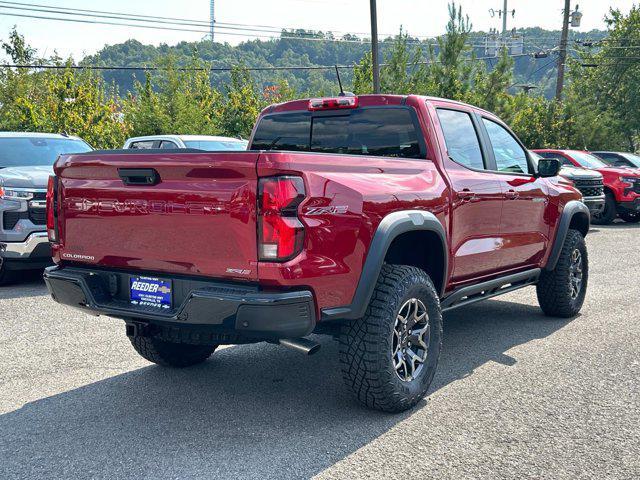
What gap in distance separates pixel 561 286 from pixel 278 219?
13.1ft

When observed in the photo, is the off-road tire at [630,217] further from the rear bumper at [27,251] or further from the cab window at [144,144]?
the rear bumper at [27,251]

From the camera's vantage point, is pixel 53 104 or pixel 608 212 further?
pixel 53 104

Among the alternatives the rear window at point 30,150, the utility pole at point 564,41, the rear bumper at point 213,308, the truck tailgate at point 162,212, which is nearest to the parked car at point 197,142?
the rear window at point 30,150

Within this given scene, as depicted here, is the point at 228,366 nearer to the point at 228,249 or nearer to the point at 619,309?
the point at 228,249

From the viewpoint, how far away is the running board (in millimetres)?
5074

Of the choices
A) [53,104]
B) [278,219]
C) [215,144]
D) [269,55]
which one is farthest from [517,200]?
[269,55]

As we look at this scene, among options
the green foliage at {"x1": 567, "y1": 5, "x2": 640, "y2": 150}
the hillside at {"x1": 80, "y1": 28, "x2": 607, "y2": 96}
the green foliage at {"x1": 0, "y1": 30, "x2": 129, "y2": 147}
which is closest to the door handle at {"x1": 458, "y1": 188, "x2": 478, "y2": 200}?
the green foliage at {"x1": 0, "y1": 30, "x2": 129, "y2": 147}

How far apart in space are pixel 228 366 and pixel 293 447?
1.66m

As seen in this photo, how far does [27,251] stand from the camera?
8.32m

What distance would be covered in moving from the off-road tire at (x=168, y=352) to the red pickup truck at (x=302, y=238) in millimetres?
A: 12

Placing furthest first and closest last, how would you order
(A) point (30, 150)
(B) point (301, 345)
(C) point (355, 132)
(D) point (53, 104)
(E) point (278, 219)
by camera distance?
(D) point (53, 104), (A) point (30, 150), (C) point (355, 132), (B) point (301, 345), (E) point (278, 219)

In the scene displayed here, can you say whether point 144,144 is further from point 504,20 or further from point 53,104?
point 504,20

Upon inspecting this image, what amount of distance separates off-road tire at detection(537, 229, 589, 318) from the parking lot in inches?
11.5

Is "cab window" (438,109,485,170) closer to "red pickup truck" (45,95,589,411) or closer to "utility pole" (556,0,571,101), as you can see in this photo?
"red pickup truck" (45,95,589,411)
